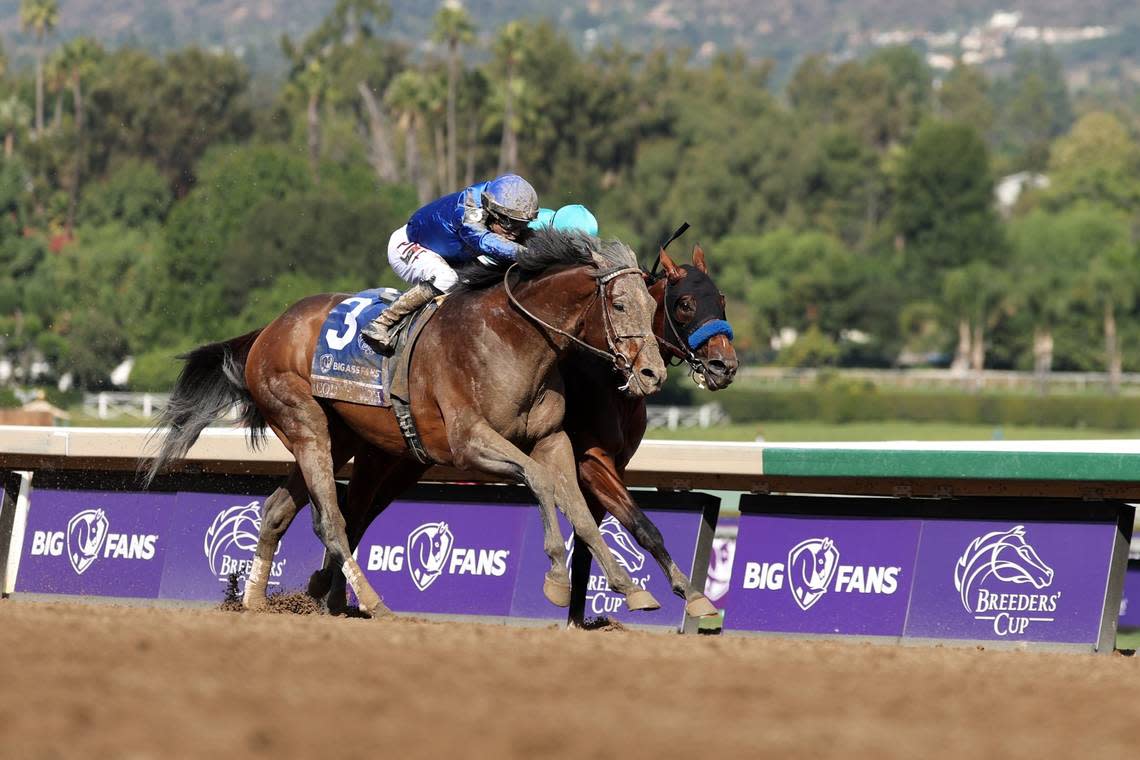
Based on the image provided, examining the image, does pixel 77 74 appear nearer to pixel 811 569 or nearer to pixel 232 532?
pixel 232 532

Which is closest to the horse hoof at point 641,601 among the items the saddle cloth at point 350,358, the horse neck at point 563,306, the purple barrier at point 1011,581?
the horse neck at point 563,306

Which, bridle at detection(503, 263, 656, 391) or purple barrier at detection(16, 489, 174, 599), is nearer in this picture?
bridle at detection(503, 263, 656, 391)

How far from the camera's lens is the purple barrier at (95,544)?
10812 mm

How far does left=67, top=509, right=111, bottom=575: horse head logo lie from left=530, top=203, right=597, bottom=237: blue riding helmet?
151 inches

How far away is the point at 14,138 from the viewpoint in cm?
7375

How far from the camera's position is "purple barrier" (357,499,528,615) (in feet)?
32.4

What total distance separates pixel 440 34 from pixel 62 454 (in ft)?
188

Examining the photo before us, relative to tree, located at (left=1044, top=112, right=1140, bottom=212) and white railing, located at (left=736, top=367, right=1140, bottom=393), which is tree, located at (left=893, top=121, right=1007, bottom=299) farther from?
white railing, located at (left=736, top=367, right=1140, bottom=393)

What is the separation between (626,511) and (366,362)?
4.81ft

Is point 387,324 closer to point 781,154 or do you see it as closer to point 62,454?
point 62,454

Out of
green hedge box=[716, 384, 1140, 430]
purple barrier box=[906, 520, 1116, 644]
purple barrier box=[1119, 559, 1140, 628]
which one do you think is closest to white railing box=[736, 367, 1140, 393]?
green hedge box=[716, 384, 1140, 430]

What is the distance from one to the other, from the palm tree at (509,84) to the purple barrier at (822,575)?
2429 inches

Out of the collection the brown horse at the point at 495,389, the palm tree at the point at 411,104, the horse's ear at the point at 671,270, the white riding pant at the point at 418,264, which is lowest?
the brown horse at the point at 495,389

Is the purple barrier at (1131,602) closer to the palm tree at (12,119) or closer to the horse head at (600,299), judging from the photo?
the horse head at (600,299)
